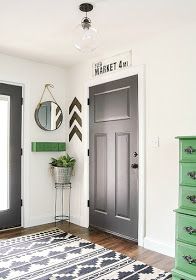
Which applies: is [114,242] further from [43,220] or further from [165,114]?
[165,114]

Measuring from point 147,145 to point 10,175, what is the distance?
193cm

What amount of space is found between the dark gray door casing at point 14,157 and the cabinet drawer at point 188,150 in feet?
7.90

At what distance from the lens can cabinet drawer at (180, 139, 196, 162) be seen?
2188 mm

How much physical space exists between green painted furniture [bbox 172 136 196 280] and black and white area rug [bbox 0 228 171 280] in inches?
10.7

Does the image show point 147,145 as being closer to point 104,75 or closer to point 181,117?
point 181,117

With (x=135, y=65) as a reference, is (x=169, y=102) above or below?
below

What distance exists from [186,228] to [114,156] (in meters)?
1.48

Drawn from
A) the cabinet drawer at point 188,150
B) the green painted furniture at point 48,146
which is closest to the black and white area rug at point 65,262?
the cabinet drawer at point 188,150

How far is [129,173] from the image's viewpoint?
10.9ft

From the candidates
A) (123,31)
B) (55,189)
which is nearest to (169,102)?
(123,31)

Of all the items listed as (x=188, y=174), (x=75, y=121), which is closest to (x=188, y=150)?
(x=188, y=174)

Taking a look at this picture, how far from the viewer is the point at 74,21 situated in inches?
106

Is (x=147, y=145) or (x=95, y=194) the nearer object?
(x=147, y=145)

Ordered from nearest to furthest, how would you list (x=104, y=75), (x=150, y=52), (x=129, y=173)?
(x=150, y=52)
(x=129, y=173)
(x=104, y=75)
